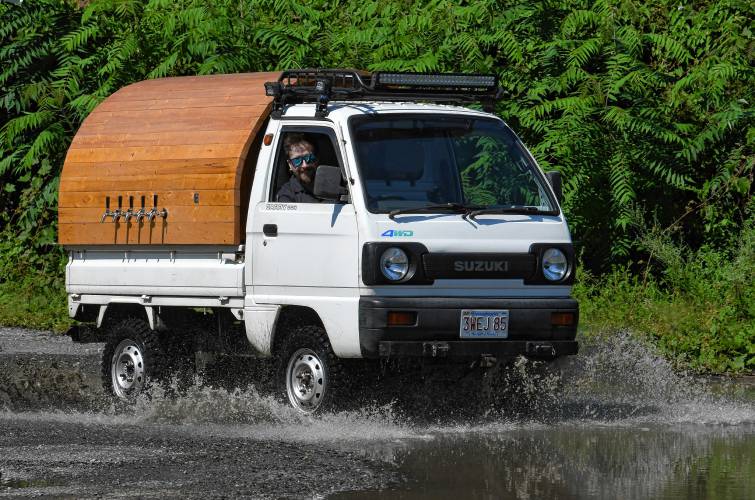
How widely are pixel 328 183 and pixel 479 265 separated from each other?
118cm

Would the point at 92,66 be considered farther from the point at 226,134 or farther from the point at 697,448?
the point at 697,448

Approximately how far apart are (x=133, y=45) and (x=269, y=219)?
7110 millimetres

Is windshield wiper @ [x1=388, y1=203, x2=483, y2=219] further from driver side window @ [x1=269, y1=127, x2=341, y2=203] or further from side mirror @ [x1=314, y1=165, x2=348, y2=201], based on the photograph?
driver side window @ [x1=269, y1=127, x2=341, y2=203]

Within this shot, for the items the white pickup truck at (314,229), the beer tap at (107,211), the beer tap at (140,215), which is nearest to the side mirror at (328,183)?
the white pickup truck at (314,229)

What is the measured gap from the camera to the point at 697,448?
8961 mm

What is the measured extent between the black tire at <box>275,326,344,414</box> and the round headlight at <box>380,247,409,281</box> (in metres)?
0.73

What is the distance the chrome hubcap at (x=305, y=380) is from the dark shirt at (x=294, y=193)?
1.10m

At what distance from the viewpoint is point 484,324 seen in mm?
9953

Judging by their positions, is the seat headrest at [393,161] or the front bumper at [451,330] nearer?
the front bumper at [451,330]

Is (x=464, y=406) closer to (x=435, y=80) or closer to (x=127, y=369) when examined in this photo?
(x=435, y=80)

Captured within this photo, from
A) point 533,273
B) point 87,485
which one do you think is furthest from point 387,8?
point 87,485

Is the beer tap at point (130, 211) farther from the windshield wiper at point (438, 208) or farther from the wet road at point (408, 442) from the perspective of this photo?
the windshield wiper at point (438, 208)

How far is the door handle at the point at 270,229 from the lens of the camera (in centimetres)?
1053

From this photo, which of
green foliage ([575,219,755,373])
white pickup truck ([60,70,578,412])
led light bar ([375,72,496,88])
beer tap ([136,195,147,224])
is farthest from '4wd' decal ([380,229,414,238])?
green foliage ([575,219,755,373])
